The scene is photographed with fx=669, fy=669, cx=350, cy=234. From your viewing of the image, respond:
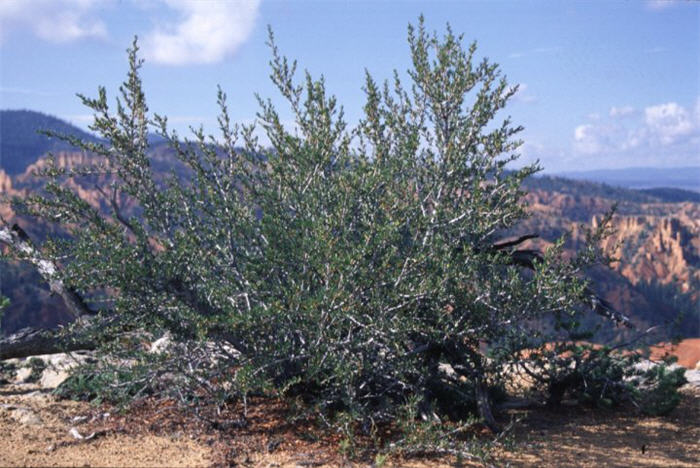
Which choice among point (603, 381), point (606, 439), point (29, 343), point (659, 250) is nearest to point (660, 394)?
point (603, 381)

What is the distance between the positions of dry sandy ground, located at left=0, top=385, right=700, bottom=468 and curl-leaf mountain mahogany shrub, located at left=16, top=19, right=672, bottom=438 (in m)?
0.35

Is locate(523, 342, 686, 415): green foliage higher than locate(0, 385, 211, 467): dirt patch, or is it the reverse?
locate(0, 385, 211, 467): dirt patch

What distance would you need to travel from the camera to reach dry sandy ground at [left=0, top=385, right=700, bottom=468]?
4.98 m

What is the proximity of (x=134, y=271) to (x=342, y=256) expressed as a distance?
1.57 m

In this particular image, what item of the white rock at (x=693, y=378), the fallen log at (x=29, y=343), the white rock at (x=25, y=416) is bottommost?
the white rock at (x=693, y=378)

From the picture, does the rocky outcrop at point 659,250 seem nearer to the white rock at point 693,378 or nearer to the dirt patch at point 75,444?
the white rock at point 693,378

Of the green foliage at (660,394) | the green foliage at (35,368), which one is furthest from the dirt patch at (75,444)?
the green foliage at (660,394)

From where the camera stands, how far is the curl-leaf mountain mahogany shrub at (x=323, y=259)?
5.04 metres

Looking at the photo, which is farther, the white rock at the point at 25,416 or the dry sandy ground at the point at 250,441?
the white rock at the point at 25,416

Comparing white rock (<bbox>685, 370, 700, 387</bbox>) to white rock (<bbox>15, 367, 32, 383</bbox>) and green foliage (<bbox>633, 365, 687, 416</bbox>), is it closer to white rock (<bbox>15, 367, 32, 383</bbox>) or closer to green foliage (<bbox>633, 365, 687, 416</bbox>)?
green foliage (<bbox>633, 365, 687, 416</bbox>)

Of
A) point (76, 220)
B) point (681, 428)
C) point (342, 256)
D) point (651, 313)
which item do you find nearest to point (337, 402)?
point (342, 256)

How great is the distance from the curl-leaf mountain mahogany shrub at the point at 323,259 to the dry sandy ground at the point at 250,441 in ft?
1.16

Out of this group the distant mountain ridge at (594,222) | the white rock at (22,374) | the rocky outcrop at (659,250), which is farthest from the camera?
the rocky outcrop at (659,250)

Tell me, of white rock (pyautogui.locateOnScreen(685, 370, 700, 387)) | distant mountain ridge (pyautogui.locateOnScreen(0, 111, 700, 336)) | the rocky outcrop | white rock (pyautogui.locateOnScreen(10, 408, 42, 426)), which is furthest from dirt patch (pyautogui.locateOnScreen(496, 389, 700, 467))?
the rocky outcrop
